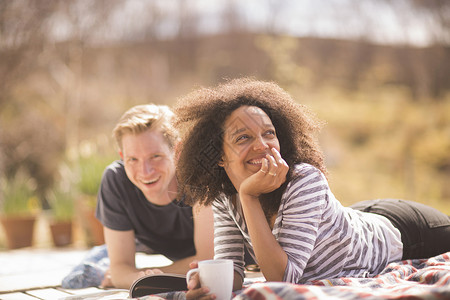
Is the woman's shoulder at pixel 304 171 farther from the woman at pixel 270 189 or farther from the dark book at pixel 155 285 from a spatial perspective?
Result: the dark book at pixel 155 285

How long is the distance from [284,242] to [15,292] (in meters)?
1.73

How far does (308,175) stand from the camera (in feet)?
6.56

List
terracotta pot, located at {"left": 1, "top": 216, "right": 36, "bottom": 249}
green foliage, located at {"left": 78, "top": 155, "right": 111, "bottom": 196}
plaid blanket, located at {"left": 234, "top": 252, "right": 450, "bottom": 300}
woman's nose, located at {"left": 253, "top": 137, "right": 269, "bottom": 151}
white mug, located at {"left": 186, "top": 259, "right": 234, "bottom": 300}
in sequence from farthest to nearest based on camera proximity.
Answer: terracotta pot, located at {"left": 1, "top": 216, "right": 36, "bottom": 249} → green foliage, located at {"left": 78, "top": 155, "right": 111, "bottom": 196} → woman's nose, located at {"left": 253, "top": 137, "right": 269, "bottom": 151} → white mug, located at {"left": 186, "top": 259, "right": 234, "bottom": 300} → plaid blanket, located at {"left": 234, "top": 252, "right": 450, "bottom": 300}

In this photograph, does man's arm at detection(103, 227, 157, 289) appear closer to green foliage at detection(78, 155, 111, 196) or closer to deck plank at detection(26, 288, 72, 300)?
Answer: deck plank at detection(26, 288, 72, 300)

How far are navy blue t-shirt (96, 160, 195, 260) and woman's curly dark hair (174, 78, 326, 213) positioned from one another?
1.87 ft

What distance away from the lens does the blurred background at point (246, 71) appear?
28.6 ft

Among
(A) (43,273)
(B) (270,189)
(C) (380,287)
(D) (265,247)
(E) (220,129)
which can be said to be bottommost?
(A) (43,273)

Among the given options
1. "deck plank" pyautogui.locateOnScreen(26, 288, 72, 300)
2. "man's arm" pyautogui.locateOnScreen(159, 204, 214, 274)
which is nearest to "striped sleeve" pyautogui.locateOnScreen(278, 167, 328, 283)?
"man's arm" pyautogui.locateOnScreen(159, 204, 214, 274)

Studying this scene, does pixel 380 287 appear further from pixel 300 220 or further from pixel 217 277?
pixel 217 277

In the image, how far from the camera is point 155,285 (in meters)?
2.10

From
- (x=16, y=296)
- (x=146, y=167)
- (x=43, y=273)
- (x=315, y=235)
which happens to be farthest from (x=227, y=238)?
(x=43, y=273)

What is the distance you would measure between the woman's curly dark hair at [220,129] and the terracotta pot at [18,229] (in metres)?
3.96

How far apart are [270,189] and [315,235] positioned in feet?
0.84

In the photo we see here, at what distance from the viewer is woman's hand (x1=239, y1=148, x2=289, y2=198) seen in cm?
187
